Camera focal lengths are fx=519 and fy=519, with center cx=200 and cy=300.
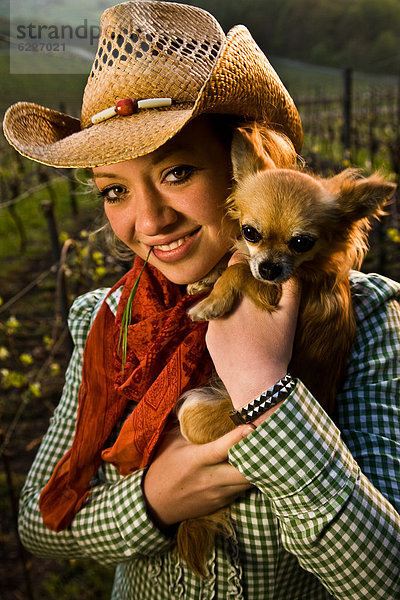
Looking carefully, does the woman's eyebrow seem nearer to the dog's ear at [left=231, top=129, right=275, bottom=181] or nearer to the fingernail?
the dog's ear at [left=231, top=129, right=275, bottom=181]

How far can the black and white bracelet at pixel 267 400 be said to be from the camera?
142 centimetres

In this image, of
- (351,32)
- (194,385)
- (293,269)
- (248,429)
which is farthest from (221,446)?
(351,32)

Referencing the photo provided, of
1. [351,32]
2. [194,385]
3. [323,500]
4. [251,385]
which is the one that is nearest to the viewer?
[323,500]

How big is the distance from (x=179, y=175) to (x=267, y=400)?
757 mm

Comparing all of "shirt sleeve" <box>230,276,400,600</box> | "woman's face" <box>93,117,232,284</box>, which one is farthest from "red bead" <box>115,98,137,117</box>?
"shirt sleeve" <box>230,276,400,600</box>

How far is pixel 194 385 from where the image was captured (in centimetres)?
184

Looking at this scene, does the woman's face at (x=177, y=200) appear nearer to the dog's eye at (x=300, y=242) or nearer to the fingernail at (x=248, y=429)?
the dog's eye at (x=300, y=242)

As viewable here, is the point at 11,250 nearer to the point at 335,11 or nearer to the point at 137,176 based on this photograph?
the point at 137,176

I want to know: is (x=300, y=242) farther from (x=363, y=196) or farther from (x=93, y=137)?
(x=93, y=137)

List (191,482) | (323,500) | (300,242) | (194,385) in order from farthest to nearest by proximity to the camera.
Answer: (194,385)
(300,242)
(191,482)
(323,500)

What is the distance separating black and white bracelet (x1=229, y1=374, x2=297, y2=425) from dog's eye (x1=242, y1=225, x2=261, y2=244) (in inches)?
20.8

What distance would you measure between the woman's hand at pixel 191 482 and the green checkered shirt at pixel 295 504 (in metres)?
0.05

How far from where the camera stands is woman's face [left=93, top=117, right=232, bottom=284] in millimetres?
1646

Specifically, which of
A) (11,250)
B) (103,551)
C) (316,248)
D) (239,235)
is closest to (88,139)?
(239,235)
